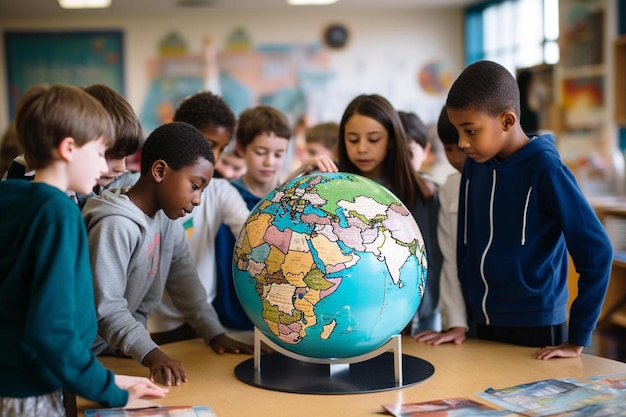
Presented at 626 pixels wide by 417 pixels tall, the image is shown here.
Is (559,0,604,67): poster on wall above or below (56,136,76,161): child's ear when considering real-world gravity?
above

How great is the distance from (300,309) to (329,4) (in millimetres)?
10242

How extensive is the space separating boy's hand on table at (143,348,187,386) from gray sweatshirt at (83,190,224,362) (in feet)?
0.07

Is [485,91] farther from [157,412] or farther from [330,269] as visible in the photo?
[157,412]

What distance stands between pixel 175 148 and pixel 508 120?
95 centimetres

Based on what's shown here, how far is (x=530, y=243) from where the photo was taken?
7.35ft

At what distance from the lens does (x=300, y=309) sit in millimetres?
1853

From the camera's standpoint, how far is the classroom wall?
11.6 meters

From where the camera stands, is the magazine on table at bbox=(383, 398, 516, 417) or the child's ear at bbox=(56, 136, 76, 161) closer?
the child's ear at bbox=(56, 136, 76, 161)

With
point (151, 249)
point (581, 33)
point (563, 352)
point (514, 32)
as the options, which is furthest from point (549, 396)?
point (514, 32)

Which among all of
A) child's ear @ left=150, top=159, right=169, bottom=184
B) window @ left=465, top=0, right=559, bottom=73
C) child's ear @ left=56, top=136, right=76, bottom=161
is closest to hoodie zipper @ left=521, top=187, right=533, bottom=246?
child's ear @ left=150, top=159, right=169, bottom=184

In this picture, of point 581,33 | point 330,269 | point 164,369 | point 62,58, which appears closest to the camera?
point 330,269

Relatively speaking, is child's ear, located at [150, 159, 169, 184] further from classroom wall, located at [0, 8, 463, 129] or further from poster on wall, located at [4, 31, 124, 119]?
poster on wall, located at [4, 31, 124, 119]

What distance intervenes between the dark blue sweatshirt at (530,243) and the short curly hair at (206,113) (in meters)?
1.07

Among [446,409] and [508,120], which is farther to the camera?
[508,120]
